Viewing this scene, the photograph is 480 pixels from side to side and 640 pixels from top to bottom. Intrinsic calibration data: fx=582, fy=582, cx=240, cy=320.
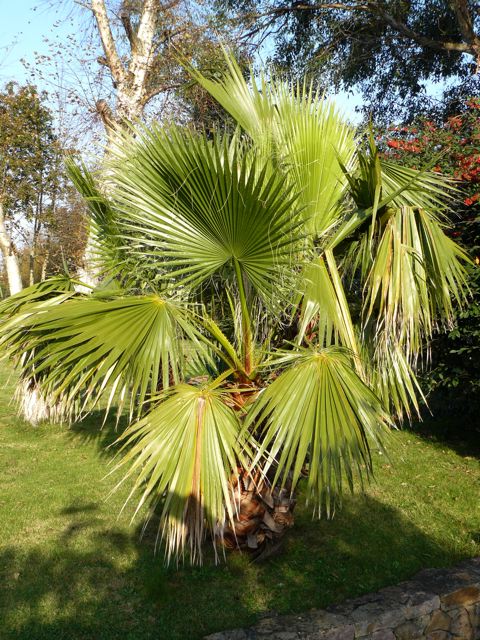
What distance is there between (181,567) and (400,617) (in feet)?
4.82

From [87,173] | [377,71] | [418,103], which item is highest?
[377,71]

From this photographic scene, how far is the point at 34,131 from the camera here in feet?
63.5

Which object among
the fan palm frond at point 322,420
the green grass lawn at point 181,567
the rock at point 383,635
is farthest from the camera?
the green grass lawn at point 181,567

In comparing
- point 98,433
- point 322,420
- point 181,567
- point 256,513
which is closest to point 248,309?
point 322,420

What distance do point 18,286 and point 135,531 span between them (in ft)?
41.7

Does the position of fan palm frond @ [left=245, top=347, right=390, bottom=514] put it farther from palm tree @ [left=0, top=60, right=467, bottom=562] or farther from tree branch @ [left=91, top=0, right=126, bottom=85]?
tree branch @ [left=91, top=0, right=126, bottom=85]

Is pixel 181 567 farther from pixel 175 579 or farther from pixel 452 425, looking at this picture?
pixel 452 425

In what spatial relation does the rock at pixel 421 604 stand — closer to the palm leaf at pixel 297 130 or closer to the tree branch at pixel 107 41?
the palm leaf at pixel 297 130

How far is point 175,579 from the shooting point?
388cm

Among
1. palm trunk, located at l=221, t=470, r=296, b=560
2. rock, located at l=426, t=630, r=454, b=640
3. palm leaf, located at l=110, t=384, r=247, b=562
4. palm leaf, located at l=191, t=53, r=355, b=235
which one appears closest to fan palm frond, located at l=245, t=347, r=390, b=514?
palm leaf, located at l=110, t=384, r=247, b=562

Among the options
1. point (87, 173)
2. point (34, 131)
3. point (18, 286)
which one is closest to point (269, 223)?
point (87, 173)

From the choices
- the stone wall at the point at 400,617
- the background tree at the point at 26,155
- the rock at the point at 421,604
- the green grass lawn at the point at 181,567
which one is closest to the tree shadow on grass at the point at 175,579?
the green grass lawn at the point at 181,567

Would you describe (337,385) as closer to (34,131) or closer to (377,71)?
(377,71)

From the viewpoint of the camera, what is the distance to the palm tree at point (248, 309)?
304 centimetres
